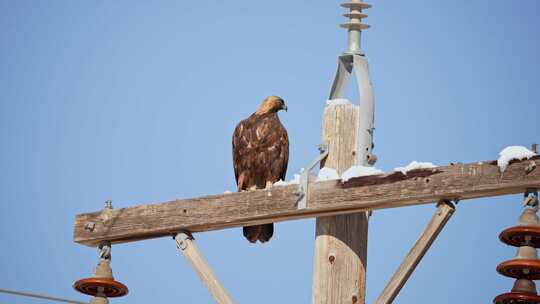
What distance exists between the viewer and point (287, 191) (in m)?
7.24

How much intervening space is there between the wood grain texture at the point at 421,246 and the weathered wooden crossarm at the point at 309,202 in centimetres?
8

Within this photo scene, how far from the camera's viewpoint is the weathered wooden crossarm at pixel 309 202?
6.64 meters

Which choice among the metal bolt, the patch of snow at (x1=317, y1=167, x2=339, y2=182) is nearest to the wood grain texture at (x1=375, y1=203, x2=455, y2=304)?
the patch of snow at (x1=317, y1=167, x2=339, y2=182)

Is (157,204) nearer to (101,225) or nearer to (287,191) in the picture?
(101,225)

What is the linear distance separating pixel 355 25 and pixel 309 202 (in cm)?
117

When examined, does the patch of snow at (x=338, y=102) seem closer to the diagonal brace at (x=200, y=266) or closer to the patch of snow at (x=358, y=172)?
the patch of snow at (x=358, y=172)

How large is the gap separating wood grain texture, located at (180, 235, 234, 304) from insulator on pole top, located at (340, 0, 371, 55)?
1495 mm

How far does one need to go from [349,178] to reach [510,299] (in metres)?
1.19

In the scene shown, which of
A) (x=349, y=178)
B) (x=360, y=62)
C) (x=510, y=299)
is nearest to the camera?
(x=510, y=299)

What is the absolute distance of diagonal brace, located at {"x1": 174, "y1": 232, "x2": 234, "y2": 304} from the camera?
285 inches

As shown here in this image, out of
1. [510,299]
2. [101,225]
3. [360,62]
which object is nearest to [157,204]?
[101,225]

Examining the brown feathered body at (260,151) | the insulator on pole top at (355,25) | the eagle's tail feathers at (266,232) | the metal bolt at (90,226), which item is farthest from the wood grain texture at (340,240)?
the brown feathered body at (260,151)

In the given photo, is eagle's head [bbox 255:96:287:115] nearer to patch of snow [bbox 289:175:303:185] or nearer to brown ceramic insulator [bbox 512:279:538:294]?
patch of snow [bbox 289:175:303:185]

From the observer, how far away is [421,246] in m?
6.73
